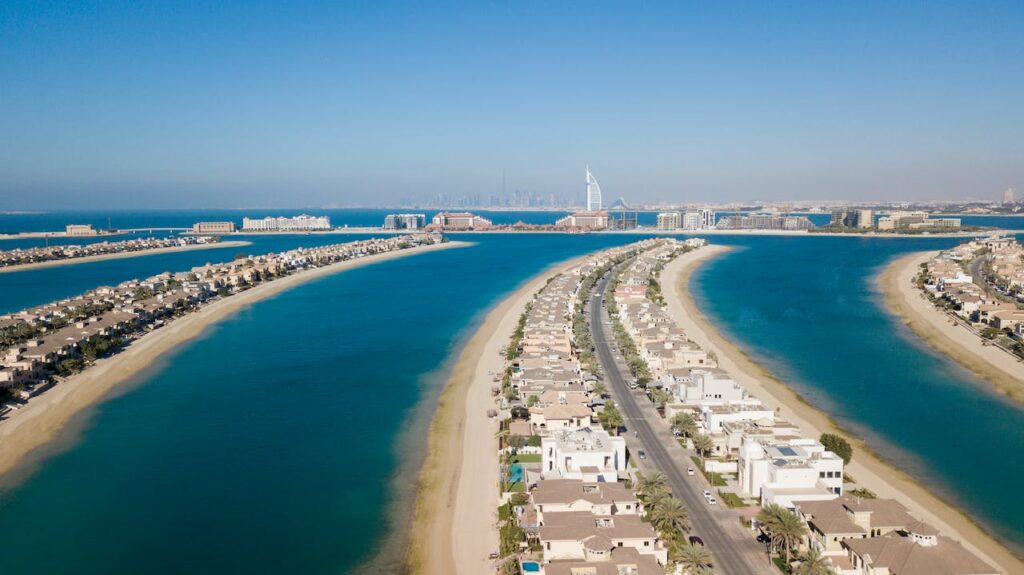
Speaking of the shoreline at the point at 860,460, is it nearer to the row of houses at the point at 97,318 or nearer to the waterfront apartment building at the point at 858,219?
the row of houses at the point at 97,318

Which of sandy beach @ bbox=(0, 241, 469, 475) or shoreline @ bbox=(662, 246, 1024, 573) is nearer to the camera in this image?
shoreline @ bbox=(662, 246, 1024, 573)

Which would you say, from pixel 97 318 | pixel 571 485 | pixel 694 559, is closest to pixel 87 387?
pixel 97 318

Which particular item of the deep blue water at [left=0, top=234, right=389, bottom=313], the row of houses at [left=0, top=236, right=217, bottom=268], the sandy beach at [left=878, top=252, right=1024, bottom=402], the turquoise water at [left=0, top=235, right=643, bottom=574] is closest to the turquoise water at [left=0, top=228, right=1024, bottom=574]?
the turquoise water at [left=0, top=235, right=643, bottom=574]

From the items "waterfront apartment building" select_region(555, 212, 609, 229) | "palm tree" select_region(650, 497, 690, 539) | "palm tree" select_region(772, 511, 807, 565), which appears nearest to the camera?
"palm tree" select_region(772, 511, 807, 565)

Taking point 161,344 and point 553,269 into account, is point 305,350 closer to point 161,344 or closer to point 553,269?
point 161,344

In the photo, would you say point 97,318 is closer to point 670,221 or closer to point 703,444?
point 703,444

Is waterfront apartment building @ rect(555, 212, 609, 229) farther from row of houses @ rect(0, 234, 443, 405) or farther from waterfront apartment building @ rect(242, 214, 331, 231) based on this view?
row of houses @ rect(0, 234, 443, 405)
